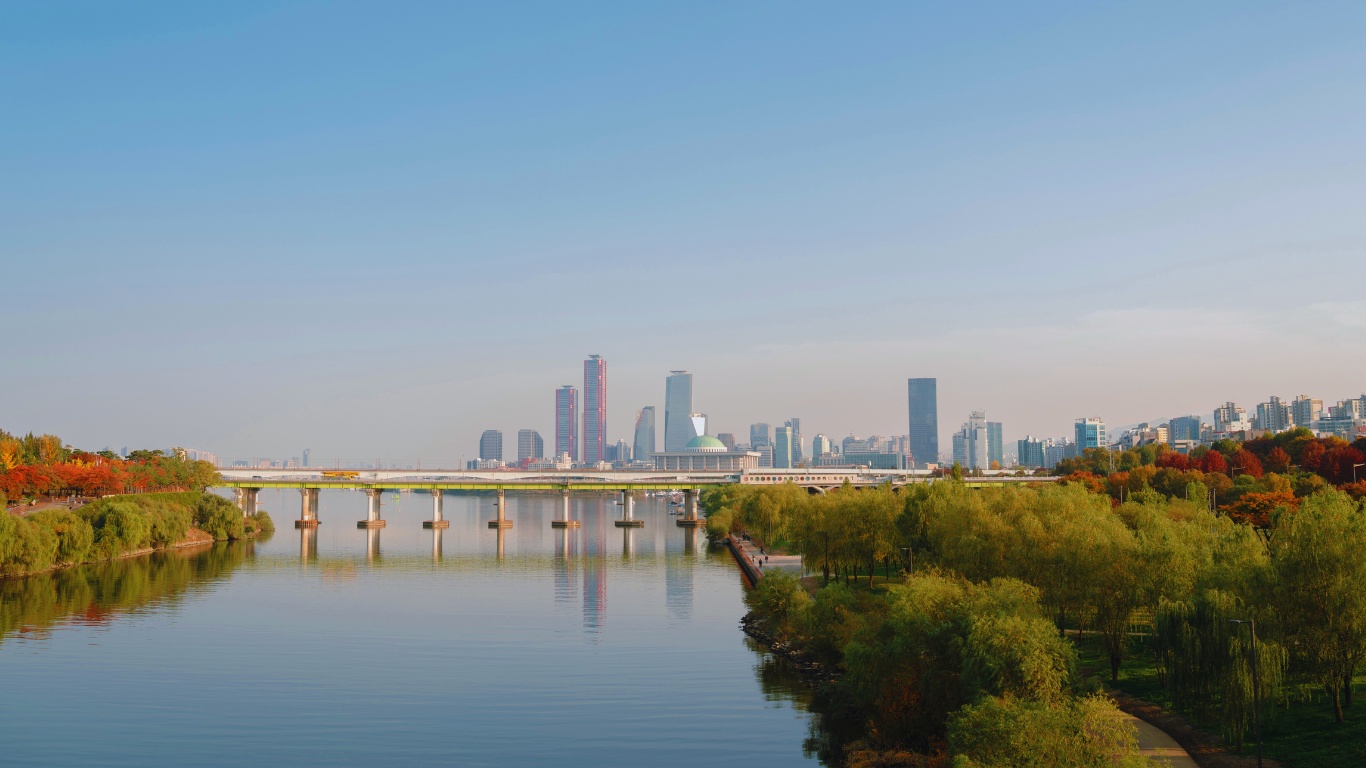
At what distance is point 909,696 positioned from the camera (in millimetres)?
39469

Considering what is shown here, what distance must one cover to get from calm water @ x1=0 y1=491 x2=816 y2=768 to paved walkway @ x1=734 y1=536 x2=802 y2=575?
4.41 m

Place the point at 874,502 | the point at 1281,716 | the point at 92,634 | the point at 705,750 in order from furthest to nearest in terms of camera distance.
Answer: the point at 874,502, the point at 92,634, the point at 705,750, the point at 1281,716

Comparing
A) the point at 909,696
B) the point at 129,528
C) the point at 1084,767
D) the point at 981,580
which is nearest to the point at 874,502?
the point at 981,580

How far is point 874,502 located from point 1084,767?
49598 millimetres

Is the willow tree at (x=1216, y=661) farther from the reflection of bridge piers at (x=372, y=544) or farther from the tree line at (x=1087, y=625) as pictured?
the reflection of bridge piers at (x=372, y=544)

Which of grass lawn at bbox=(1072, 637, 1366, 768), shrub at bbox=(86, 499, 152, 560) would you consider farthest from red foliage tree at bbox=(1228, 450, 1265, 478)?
shrub at bbox=(86, 499, 152, 560)

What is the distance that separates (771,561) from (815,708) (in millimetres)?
54265

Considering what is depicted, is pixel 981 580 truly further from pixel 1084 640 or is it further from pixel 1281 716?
pixel 1281 716

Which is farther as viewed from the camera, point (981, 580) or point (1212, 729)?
point (981, 580)

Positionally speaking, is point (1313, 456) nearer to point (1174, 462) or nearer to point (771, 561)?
point (1174, 462)

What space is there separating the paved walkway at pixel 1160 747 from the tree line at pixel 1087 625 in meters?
1.59

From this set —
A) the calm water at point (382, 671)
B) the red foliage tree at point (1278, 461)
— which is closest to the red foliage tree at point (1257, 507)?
the calm water at point (382, 671)

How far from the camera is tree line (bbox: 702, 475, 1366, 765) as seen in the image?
116ft

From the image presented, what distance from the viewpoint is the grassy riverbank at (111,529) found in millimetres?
87125
